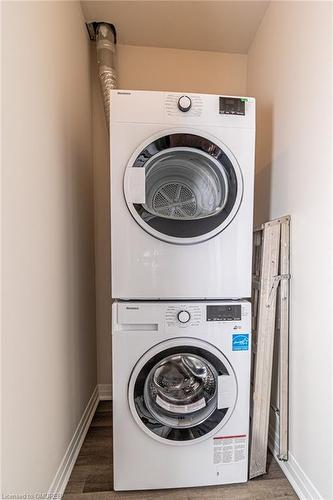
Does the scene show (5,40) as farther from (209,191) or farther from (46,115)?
(209,191)

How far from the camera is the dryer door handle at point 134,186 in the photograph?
1256 mm

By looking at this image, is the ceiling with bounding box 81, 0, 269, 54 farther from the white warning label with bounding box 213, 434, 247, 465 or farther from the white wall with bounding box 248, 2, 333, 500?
the white warning label with bounding box 213, 434, 247, 465

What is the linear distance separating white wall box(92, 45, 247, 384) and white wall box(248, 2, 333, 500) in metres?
0.55

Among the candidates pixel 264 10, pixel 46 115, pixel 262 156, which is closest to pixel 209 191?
pixel 262 156

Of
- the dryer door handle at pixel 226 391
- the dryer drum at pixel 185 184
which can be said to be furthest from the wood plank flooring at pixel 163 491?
the dryer drum at pixel 185 184

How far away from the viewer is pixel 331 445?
1085 millimetres

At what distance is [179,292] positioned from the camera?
4.28 feet

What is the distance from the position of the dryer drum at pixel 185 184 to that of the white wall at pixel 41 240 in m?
0.47

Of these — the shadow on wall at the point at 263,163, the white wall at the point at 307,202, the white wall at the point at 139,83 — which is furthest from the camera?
the white wall at the point at 139,83

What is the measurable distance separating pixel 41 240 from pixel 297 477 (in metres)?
1.55

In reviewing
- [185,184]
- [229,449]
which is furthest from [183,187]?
[229,449]

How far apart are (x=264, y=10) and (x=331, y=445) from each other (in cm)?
232

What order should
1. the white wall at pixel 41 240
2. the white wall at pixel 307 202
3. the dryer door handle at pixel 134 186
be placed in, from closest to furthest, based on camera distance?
the white wall at pixel 41 240, the white wall at pixel 307 202, the dryer door handle at pixel 134 186

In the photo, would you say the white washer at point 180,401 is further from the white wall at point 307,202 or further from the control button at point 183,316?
the white wall at point 307,202
